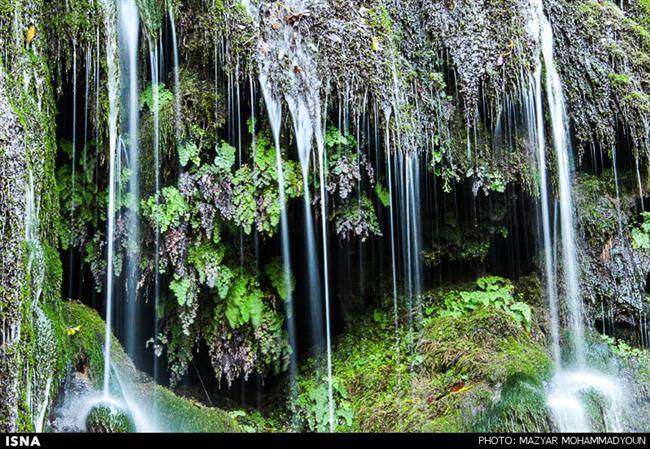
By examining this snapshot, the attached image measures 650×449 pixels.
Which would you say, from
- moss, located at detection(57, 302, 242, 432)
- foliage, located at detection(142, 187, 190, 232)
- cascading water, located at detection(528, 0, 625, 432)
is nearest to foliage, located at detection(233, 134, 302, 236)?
foliage, located at detection(142, 187, 190, 232)

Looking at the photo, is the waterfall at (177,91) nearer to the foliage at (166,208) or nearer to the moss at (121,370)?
the foliage at (166,208)

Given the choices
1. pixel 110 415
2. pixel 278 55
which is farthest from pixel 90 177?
pixel 110 415

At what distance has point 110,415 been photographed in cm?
492

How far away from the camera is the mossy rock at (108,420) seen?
4.76 metres

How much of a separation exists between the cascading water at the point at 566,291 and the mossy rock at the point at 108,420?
4222mm

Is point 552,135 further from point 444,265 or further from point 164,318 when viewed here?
point 164,318

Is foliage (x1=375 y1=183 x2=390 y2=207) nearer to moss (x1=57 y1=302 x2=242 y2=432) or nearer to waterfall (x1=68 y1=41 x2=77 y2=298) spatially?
moss (x1=57 y1=302 x2=242 y2=432)

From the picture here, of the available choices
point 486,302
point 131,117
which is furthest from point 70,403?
point 486,302

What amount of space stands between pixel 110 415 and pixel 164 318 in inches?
105

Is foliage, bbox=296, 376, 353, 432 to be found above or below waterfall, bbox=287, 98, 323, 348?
below

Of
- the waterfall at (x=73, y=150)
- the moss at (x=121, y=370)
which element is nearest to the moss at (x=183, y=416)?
the moss at (x=121, y=370)

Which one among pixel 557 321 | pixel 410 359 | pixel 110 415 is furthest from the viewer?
pixel 557 321

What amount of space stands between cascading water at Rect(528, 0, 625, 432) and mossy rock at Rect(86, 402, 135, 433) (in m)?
4.22

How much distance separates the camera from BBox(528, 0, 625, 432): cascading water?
6.39 m
